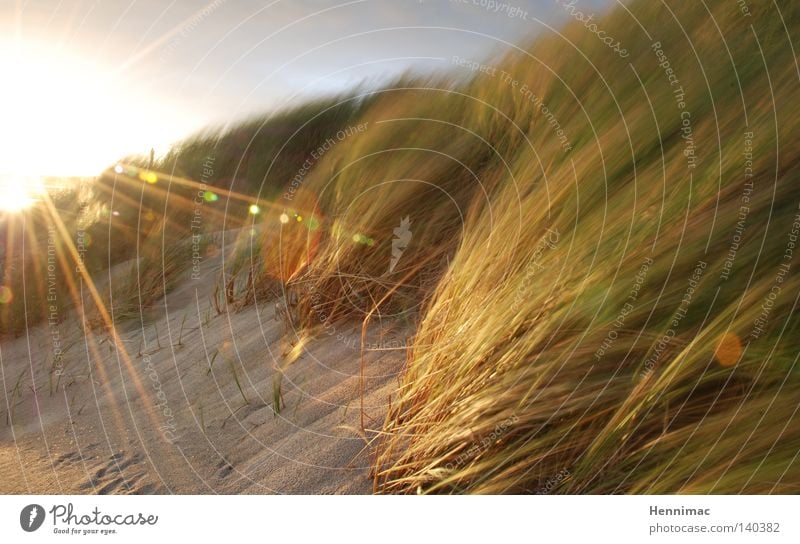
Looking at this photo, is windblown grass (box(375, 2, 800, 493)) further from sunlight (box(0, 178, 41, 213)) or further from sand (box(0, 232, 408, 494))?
sunlight (box(0, 178, 41, 213))

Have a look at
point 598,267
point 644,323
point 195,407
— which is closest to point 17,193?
point 195,407

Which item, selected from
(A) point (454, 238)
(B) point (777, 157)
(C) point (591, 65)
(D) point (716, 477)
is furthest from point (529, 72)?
(D) point (716, 477)

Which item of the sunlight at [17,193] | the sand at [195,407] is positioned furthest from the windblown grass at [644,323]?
the sunlight at [17,193]

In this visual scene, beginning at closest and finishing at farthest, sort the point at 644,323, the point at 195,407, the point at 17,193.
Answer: the point at 644,323 < the point at 195,407 < the point at 17,193

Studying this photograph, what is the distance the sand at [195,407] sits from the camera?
76.6 inches

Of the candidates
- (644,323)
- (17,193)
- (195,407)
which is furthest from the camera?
(17,193)

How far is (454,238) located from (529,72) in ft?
2.34

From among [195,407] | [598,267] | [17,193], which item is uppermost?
[17,193]

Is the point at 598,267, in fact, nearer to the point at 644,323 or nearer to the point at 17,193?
the point at 644,323

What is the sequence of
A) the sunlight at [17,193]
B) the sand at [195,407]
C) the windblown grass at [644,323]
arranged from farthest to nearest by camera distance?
the sunlight at [17,193], the sand at [195,407], the windblown grass at [644,323]

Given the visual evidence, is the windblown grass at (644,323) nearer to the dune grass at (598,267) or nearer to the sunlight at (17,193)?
the dune grass at (598,267)

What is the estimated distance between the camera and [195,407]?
223 centimetres

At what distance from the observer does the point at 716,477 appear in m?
1.76
